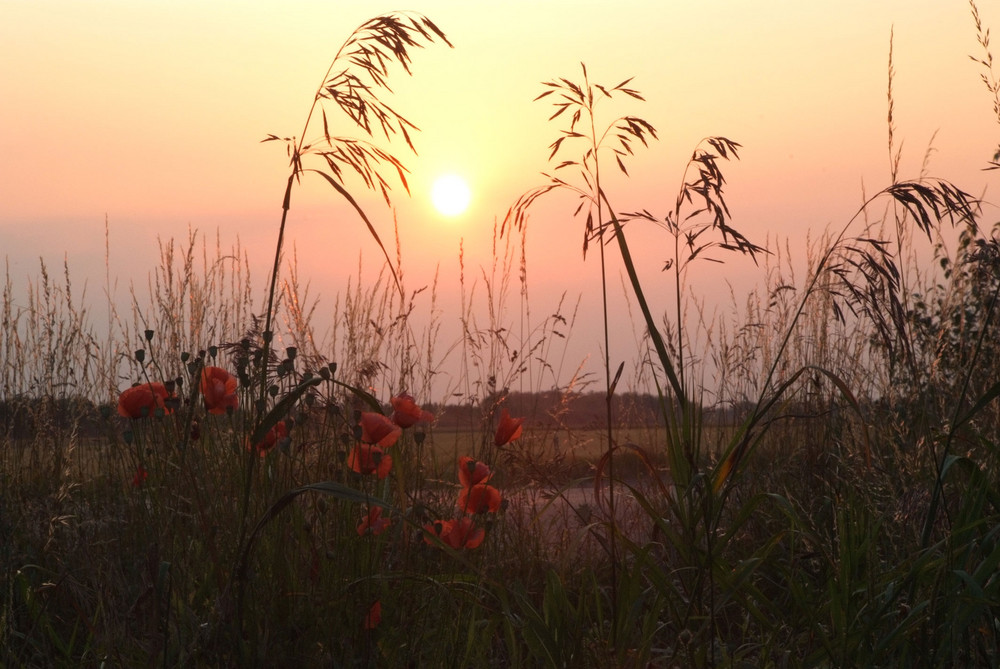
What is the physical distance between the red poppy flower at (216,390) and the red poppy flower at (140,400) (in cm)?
17

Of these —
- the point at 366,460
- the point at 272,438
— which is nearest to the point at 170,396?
the point at 272,438

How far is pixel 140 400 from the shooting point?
7.52 feet

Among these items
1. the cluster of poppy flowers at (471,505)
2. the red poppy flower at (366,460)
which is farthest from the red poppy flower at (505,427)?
the red poppy flower at (366,460)

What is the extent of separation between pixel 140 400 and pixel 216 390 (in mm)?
271

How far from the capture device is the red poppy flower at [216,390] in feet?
6.99

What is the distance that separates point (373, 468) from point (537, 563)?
4.43 ft

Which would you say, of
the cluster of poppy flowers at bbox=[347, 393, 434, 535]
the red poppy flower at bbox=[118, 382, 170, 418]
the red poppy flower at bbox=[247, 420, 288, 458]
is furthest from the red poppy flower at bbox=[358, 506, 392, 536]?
the red poppy flower at bbox=[118, 382, 170, 418]

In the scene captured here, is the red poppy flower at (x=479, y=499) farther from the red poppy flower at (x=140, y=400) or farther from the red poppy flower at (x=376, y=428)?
the red poppy flower at (x=140, y=400)

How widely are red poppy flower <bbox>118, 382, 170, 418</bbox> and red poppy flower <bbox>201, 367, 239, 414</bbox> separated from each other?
0.55 ft

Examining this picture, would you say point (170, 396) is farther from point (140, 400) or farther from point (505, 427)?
point (505, 427)

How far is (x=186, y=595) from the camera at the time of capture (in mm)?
1960

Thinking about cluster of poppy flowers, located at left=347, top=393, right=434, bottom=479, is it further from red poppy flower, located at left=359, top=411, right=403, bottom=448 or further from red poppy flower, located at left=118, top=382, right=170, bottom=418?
red poppy flower, located at left=118, top=382, right=170, bottom=418

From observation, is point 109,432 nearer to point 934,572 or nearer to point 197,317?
point 197,317

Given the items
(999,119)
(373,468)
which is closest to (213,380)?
(373,468)
